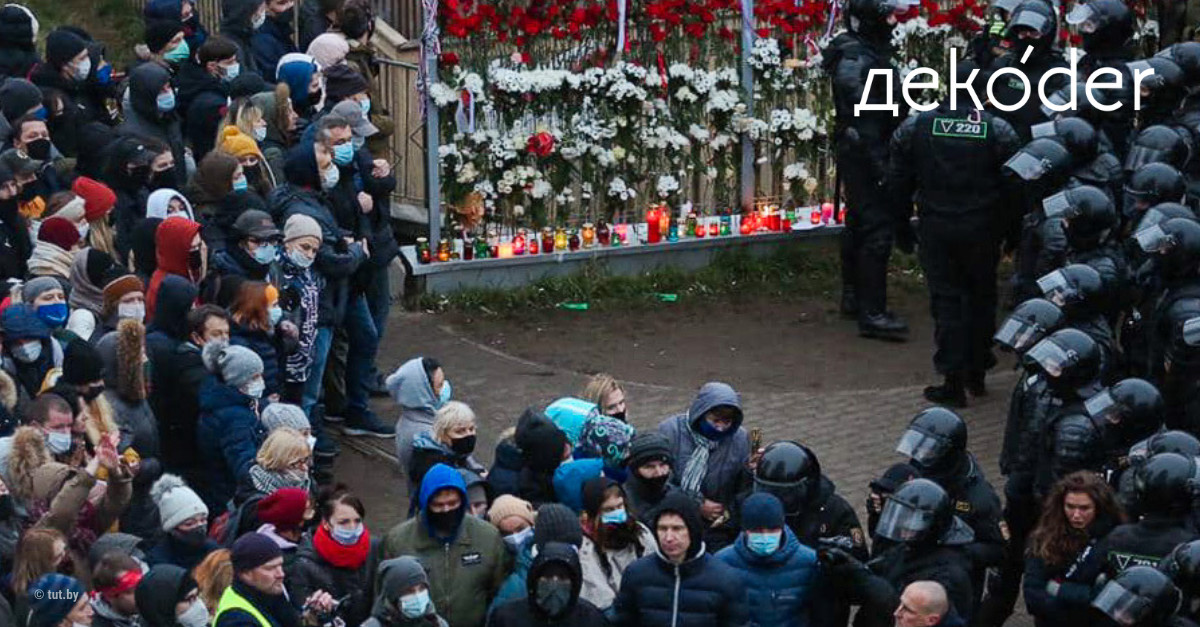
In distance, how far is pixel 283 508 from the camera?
395 inches

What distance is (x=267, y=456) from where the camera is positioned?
35.0 feet

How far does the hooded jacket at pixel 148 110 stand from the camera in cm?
1475

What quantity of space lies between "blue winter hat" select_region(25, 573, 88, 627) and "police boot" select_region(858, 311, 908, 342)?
8425mm

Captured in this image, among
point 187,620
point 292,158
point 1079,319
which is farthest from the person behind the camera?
point 292,158

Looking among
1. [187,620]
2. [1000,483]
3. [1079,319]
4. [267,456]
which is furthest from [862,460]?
[187,620]

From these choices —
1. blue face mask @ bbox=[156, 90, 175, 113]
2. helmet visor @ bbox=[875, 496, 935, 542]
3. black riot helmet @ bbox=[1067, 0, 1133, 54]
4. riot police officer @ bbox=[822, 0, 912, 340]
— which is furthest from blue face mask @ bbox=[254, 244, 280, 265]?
black riot helmet @ bbox=[1067, 0, 1133, 54]

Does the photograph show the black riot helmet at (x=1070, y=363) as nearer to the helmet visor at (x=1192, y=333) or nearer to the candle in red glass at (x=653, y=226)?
the helmet visor at (x=1192, y=333)

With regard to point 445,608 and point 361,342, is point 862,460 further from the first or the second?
point 445,608

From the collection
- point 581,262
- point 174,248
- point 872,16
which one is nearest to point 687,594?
point 174,248

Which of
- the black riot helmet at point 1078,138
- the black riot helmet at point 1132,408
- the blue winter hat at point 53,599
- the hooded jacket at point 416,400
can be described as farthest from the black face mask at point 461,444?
the black riot helmet at point 1078,138

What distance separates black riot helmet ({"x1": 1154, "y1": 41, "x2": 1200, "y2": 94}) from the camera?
15.1 m

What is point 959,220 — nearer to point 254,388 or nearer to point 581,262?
point 581,262

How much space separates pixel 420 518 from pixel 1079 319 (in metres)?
3.80

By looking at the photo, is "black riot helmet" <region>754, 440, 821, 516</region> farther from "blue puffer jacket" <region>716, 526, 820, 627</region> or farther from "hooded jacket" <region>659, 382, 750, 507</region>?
"hooded jacket" <region>659, 382, 750, 507</region>
